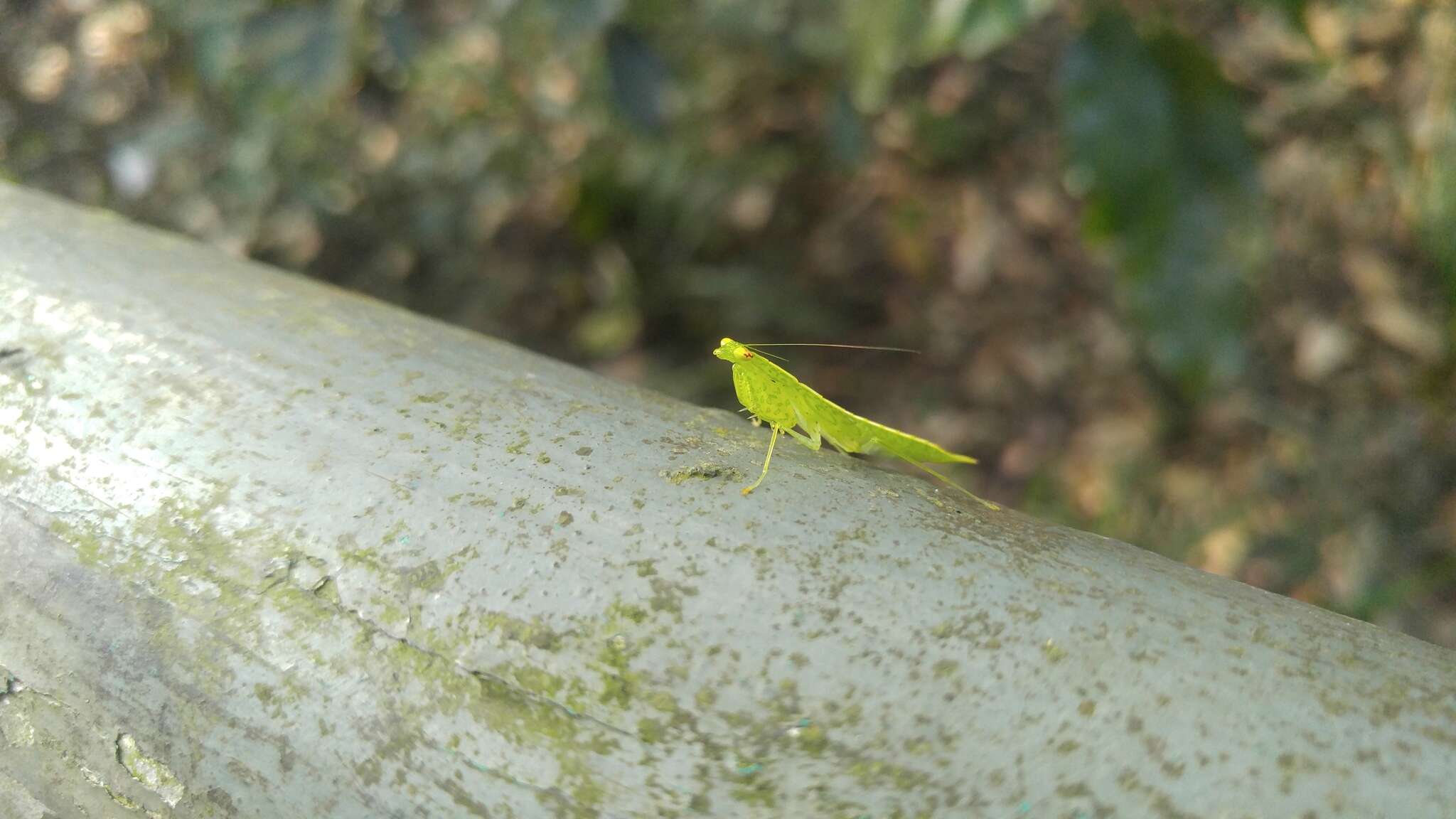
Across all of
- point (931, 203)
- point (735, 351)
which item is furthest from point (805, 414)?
point (931, 203)

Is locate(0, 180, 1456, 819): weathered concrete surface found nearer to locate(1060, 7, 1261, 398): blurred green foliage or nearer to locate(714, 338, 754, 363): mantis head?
locate(714, 338, 754, 363): mantis head

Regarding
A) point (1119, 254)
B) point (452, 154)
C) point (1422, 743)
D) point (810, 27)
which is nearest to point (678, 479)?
point (1422, 743)

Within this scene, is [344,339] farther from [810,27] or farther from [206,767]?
[810,27]

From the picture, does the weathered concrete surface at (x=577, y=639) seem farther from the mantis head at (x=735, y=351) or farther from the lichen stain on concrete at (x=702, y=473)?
the mantis head at (x=735, y=351)

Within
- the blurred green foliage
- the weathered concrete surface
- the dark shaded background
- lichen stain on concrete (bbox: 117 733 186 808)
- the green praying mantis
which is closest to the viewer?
the weathered concrete surface

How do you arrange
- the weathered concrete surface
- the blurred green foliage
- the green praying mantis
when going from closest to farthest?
1. the weathered concrete surface
2. the green praying mantis
3. the blurred green foliage

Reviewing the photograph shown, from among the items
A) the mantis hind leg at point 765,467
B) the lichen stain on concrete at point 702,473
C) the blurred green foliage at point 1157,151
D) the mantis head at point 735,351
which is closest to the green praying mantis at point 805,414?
the mantis head at point 735,351

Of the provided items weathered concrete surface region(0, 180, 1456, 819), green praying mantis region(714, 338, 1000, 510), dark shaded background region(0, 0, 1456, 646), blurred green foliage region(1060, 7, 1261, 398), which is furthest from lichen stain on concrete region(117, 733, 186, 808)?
blurred green foliage region(1060, 7, 1261, 398)
